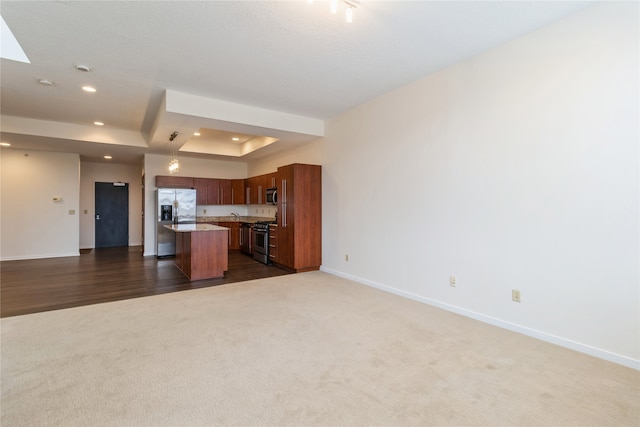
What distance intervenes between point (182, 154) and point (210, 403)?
7.40m

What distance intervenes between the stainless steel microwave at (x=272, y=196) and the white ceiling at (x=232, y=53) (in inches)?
73.6

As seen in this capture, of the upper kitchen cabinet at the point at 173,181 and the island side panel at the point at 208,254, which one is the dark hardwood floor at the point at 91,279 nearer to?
the island side panel at the point at 208,254

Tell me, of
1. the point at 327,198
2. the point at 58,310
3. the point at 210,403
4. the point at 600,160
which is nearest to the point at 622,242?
the point at 600,160

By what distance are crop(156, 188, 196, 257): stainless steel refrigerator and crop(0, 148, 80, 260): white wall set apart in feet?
7.39

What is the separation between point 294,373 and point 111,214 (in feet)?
31.5

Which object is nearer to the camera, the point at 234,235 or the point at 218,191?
the point at 218,191

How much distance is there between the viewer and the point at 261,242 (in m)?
6.93

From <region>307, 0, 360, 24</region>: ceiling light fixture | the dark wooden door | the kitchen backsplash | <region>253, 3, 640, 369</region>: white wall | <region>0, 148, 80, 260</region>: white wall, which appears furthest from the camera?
the dark wooden door

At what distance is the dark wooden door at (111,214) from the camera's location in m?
9.09

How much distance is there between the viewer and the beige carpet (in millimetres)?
1807

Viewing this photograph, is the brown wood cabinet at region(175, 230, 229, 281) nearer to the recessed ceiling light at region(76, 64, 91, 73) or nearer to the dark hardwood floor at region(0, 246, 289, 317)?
the dark hardwood floor at region(0, 246, 289, 317)

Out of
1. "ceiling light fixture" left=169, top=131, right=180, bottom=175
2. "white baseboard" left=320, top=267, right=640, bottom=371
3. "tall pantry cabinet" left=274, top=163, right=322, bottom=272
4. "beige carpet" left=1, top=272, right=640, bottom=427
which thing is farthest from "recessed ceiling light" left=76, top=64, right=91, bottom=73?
Answer: "white baseboard" left=320, top=267, right=640, bottom=371

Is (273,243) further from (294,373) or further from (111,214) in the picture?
(111,214)

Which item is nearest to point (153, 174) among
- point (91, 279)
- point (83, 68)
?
point (91, 279)
